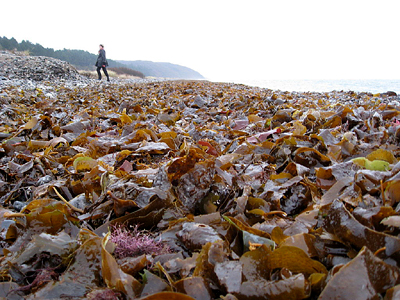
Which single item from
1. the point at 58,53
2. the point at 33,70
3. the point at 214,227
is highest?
the point at 58,53

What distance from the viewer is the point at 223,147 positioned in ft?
6.53

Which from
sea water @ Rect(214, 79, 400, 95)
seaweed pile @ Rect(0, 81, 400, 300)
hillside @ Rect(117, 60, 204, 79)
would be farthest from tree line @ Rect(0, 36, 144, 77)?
hillside @ Rect(117, 60, 204, 79)

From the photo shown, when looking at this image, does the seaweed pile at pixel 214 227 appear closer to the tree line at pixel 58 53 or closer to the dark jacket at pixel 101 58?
the dark jacket at pixel 101 58

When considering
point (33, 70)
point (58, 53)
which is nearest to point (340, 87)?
point (33, 70)

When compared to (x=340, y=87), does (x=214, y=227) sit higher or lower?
lower

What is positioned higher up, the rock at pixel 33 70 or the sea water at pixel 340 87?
the sea water at pixel 340 87

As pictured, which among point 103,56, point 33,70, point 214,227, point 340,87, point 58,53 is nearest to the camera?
point 214,227

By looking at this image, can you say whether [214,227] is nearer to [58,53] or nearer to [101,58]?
[101,58]

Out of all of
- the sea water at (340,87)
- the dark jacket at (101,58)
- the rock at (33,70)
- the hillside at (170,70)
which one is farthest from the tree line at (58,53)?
the hillside at (170,70)

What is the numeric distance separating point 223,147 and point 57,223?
1302 millimetres

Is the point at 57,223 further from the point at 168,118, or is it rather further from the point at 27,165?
the point at 168,118

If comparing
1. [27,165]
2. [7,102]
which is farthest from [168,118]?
[7,102]

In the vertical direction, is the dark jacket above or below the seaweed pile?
above

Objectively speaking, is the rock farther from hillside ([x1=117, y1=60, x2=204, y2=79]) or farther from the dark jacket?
hillside ([x1=117, y1=60, x2=204, y2=79])
